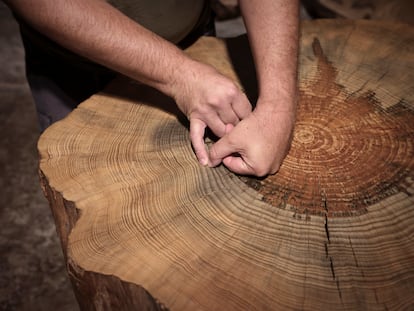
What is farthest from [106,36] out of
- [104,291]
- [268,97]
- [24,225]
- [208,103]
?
[24,225]

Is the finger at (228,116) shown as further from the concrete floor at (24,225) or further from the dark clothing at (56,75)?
the concrete floor at (24,225)

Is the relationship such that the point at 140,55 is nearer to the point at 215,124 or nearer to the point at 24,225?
the point at 215,124

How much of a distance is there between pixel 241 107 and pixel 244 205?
0.25 meters

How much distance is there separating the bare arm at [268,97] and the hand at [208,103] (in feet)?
0.10

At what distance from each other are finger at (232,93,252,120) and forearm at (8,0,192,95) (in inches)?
6.6

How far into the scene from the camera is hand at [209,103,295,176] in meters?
0.95

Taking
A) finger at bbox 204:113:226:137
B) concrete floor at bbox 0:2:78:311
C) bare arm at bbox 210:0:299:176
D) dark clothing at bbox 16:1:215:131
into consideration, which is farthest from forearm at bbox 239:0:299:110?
concrete floor at bbox 0:2:78:311

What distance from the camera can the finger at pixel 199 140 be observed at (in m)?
1.00

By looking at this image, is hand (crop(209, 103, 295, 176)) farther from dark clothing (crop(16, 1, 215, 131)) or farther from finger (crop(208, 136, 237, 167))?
dark clothing (crop(16, 1, 215, 131))

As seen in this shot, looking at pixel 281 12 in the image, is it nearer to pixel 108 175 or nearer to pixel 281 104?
pixel 281 104

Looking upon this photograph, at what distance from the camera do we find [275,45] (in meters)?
1.11

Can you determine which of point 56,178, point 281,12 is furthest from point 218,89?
point 56,178

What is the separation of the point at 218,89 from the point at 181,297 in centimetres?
50

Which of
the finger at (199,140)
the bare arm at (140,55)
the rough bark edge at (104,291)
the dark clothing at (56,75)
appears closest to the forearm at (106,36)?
the bare arm at (140,55)
